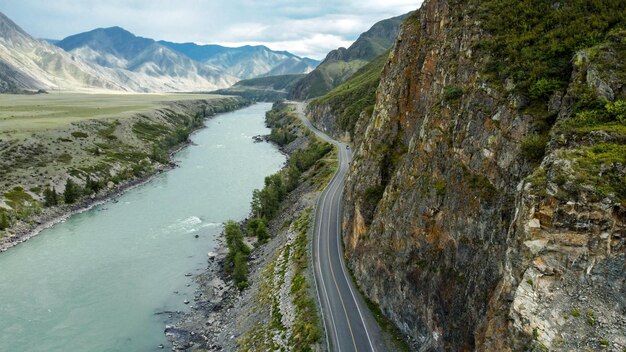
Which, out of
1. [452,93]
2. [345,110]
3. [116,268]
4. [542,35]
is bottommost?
[116,268]

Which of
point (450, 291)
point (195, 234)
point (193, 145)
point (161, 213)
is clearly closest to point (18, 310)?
point (195, 234)

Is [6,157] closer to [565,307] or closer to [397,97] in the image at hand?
[397,97]

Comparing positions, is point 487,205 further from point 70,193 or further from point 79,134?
point 79,134

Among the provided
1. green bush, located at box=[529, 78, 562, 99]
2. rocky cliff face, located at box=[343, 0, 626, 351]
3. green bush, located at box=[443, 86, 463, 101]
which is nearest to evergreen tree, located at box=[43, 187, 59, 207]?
rocky cliff face, located at box=[343, 0, 626, 351]

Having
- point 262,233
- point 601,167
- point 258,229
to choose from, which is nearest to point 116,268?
point 258,229

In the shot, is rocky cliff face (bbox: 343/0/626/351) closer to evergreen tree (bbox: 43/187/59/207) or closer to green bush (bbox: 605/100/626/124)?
green bush (bbox: 605/100/626/124)

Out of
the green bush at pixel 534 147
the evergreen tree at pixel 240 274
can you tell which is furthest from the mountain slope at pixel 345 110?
the green bush at pixel 534 147
